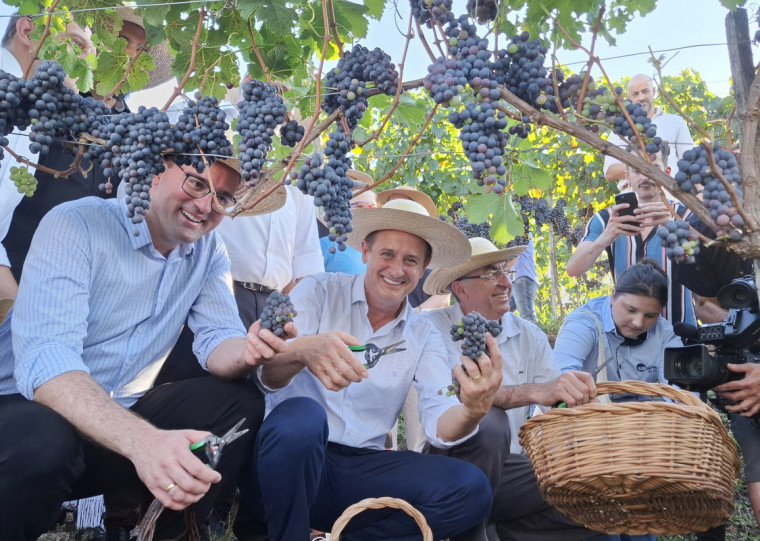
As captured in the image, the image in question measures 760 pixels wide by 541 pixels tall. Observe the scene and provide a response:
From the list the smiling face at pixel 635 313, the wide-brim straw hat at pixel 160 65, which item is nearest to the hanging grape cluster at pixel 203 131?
the wide-brim straw hat at pixel 160 65

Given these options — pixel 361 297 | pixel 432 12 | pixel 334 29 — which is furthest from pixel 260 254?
pixel 432 12

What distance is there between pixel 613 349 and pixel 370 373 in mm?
1513

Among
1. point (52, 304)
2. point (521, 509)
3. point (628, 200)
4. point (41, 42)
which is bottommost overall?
point (521, 509)

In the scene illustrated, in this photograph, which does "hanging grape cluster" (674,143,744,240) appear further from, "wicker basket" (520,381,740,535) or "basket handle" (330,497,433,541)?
"basket handle" (330,497,433,541)

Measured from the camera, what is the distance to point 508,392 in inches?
127

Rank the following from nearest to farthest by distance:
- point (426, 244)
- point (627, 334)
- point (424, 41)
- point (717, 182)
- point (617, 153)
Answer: point (717, 182) < point (617, 153) < point (424, 41) < point (426, 244) < point (627, 334)

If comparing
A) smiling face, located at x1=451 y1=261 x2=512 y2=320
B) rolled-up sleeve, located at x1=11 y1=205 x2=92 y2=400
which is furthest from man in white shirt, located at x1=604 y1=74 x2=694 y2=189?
rolled-up sleeve, located at x1=11 y1=205 x2=92 y2=400

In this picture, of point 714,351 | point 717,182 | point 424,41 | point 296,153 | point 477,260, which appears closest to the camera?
point 717,182

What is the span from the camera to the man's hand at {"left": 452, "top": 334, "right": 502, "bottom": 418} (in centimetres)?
247

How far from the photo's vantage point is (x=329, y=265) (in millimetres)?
4461

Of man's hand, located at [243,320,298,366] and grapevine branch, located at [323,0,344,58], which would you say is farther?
man's hand, located at [243,320,298,366]

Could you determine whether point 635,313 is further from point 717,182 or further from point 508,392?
point 717,182

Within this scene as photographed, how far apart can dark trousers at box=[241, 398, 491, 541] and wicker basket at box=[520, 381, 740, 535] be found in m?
0.36

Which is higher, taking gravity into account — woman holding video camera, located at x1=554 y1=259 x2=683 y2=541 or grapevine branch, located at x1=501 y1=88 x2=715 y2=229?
grapevine branch, located at x1=501 y1=88 x2=715 y2=229
